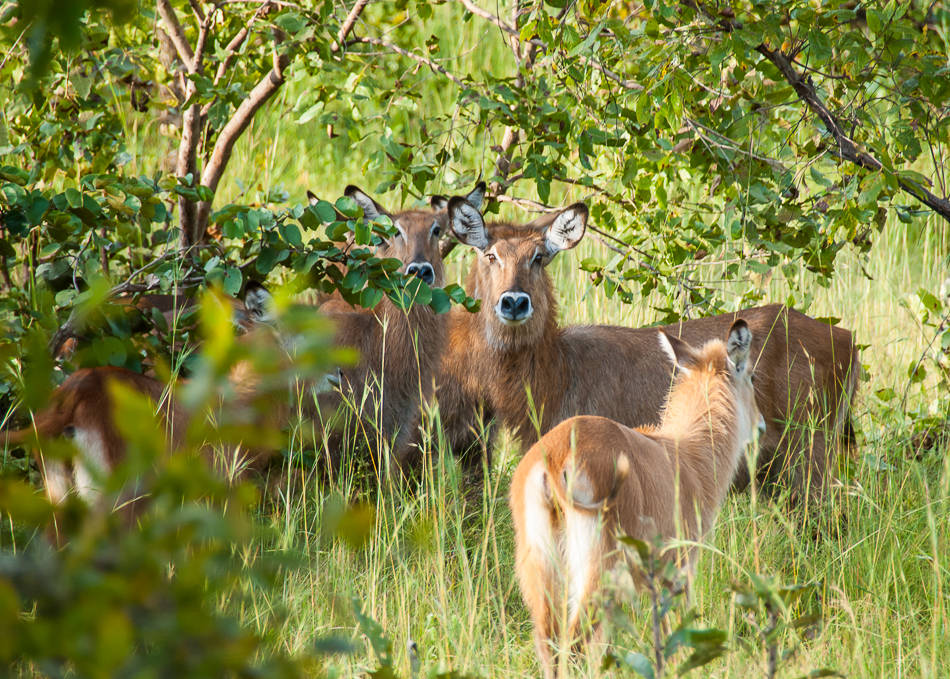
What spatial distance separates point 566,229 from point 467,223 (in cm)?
54

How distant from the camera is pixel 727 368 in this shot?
397cm

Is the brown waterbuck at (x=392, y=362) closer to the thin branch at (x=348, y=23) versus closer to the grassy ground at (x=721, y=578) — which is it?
the grassy ground at (x=721, y=578)

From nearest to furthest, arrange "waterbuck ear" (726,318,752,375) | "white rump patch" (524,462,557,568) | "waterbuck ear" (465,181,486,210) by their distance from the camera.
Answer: "white rump patch" (524,462,557,568) → "waterbuck ear" (726,318,752,375) → "waterbuck ear" (465,181,486,210)

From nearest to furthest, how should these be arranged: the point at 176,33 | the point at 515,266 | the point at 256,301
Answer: the point at 256,301 → the point at 515,266 → the point at 176,33

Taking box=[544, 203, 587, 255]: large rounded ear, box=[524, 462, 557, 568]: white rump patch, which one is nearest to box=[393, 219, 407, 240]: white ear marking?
box=[544, 203, 587, 255]: large rounded ear

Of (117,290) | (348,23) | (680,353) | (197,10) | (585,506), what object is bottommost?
(585,506)

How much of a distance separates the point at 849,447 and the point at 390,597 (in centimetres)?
236

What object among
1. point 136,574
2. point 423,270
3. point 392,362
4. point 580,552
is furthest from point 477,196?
point 136,574

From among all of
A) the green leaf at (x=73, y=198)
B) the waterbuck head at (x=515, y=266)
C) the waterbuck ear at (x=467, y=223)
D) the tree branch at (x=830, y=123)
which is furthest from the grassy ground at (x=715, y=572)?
the green leaf at (x=73, y=198)

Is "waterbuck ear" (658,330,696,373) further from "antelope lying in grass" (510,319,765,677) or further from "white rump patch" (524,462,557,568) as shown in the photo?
"white rump patch" (524,462,557,568)

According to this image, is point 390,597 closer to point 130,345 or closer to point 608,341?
point 130,345

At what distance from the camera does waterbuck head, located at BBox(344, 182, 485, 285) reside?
578 centimetres

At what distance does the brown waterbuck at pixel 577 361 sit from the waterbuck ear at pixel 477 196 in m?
0.20

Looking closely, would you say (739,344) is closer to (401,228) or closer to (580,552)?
(580,552)
